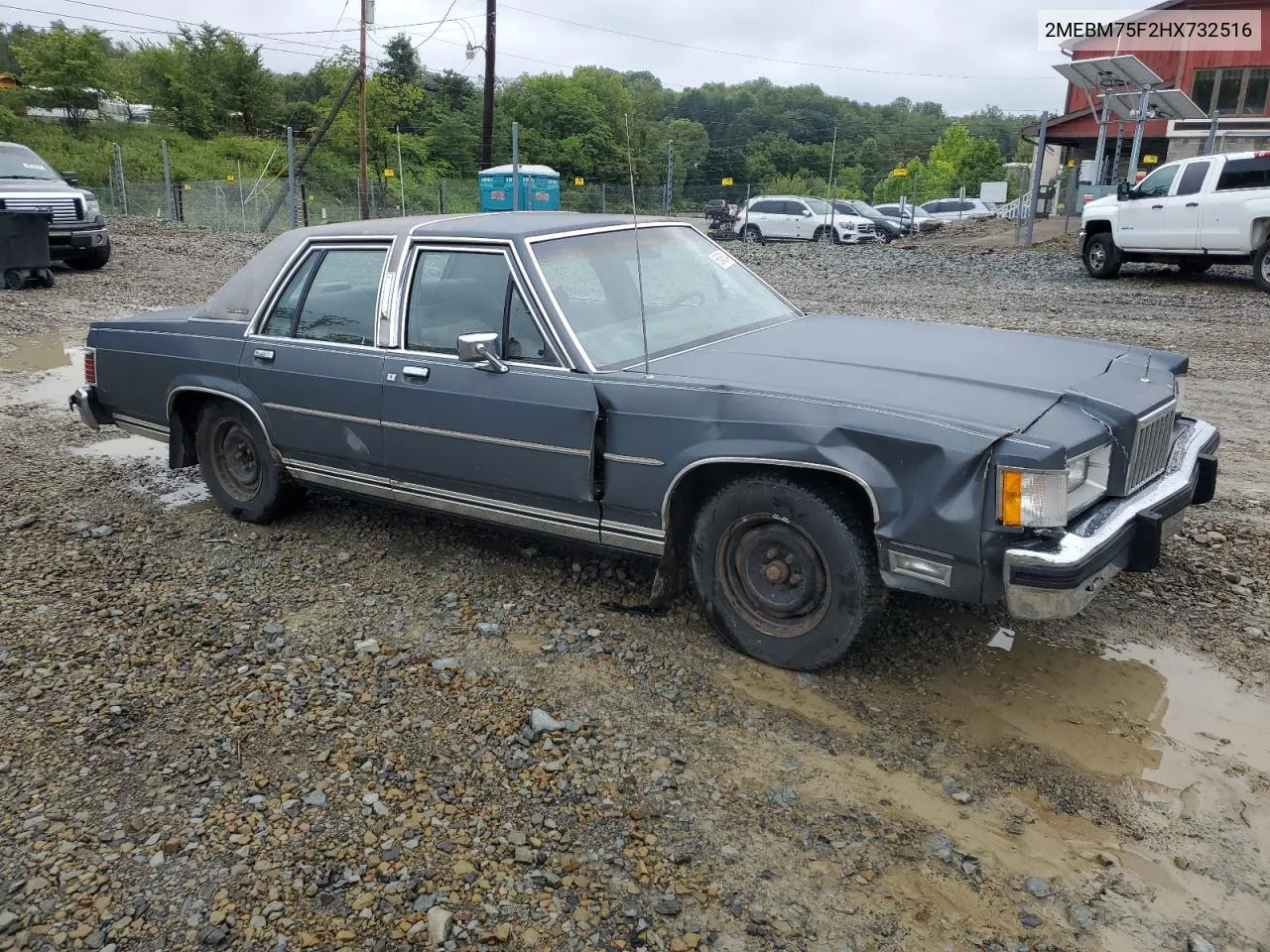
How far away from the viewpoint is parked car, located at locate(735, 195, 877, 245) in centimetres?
2703

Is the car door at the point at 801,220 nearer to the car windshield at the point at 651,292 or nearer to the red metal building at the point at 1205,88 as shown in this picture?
the red metal building at the point at 1205,88

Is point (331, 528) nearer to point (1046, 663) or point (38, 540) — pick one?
point (38, 540)

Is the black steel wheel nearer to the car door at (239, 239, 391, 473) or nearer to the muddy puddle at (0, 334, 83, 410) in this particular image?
the car door at (239, 239, 391, 473)

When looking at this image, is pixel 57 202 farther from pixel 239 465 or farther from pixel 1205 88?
pixel 1205 88

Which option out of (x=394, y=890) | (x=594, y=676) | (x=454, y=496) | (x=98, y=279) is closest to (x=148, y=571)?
(x=454, y=496)

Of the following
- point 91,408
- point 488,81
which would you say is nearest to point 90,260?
point 488,81

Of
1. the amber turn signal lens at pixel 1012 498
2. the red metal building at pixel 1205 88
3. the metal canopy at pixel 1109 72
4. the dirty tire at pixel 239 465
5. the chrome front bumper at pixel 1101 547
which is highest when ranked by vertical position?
the red metal building at pixel 1205 88

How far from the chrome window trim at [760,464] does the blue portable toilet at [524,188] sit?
20713 mm

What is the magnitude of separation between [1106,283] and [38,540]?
571 inches

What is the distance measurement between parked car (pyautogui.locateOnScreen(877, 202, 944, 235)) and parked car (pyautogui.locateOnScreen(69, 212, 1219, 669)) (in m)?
25.3

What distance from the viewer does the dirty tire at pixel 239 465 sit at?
531 cm

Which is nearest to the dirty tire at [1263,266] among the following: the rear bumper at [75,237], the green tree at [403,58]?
the rear bumper at [75,237]

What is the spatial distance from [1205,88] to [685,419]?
126 ft

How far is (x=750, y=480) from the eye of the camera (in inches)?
146
